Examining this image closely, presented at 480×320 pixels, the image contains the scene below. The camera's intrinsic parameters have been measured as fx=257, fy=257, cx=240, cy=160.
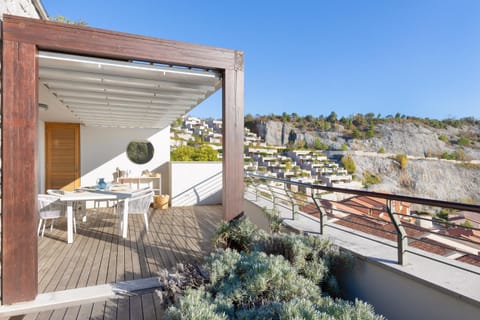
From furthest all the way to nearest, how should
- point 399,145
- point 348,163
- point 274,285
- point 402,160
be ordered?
1. point 399,145
2. point 402,160
3. point 348,163
4. point 274,285

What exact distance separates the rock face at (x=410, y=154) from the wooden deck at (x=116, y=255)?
81.0 ft

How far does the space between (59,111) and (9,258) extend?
3901 mm

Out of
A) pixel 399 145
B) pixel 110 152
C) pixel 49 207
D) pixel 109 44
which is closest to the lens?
pixel 109 44

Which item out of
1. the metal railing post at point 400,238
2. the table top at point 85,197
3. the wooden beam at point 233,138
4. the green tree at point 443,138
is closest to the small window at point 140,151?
the table top at point 85,197

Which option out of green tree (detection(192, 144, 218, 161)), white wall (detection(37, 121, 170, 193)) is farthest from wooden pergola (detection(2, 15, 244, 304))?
green tree (detection(192, 144, 218, 161))

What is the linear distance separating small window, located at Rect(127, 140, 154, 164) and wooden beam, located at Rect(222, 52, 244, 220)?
4825 mm

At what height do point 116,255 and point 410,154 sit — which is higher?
point 410,154

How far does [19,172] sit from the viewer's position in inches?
85.0

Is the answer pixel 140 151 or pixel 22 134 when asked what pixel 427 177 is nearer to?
pixel 140 151

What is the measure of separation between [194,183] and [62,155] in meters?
3.37

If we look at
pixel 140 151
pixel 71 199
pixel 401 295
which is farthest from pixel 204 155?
pixel 401 295

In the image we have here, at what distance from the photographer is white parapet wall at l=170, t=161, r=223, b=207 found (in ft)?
22.2

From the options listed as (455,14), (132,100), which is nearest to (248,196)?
(132,100)

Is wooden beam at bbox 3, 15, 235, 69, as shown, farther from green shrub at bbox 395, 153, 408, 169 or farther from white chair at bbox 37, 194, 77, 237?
green shrub at bbox 395, 153, 408, 169
